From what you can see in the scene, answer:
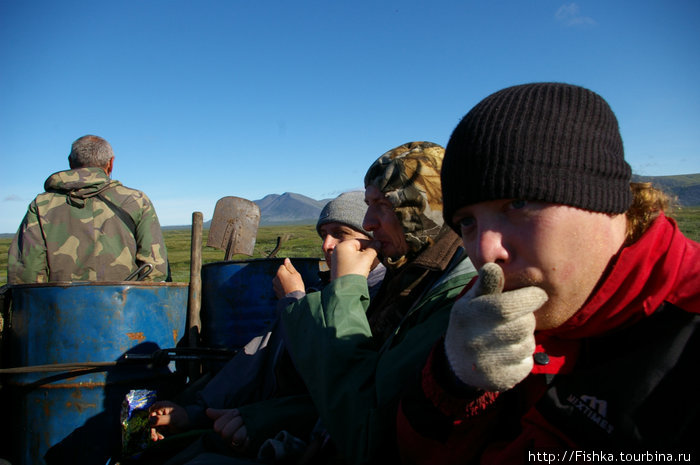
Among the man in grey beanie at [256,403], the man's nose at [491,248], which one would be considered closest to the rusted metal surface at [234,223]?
the man in grey beanie at [256,403]

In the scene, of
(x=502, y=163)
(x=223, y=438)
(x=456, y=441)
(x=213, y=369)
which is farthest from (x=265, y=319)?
(x=502, y=163)

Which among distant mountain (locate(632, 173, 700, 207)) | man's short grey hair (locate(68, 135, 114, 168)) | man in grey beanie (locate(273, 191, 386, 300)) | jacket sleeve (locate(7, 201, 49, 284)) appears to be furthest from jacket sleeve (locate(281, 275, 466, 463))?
distant mountain (locate(632, 173, 700, 207))

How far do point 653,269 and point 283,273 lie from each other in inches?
78.0

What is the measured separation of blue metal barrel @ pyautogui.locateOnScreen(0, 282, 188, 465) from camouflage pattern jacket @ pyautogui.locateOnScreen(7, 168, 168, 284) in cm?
88

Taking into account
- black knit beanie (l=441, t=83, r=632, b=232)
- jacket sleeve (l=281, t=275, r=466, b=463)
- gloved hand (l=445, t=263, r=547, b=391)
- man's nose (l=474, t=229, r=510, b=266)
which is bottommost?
jacket sleeve (l=281, t=275, r=466, b=463)

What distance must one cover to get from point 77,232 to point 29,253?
1.36 feet

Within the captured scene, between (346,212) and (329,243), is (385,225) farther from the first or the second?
(346,212)

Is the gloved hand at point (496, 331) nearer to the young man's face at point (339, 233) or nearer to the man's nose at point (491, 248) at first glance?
the man's nose at point (491, 248)

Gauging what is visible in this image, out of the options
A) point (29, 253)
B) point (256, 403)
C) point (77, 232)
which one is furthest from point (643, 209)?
point (29, 253)

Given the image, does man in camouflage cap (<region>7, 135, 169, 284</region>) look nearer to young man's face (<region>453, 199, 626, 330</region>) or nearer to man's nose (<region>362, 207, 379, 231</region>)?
man's nose (<region>362, 207, 379, 231</region>)

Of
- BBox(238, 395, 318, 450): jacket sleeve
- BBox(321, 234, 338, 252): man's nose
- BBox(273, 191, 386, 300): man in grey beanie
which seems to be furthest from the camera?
BBox(321, 234, 338, 252): man's nose

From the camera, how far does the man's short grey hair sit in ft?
14.3

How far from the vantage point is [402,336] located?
5.77 ft

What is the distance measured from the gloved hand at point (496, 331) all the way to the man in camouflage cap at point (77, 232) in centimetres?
380
